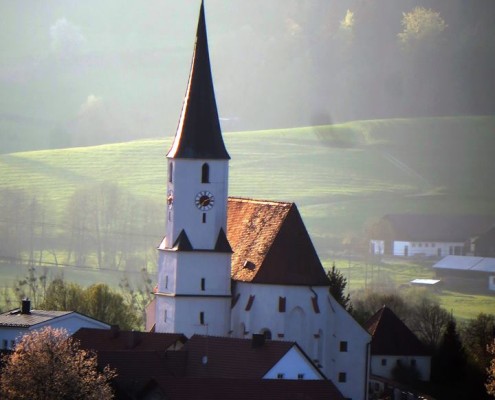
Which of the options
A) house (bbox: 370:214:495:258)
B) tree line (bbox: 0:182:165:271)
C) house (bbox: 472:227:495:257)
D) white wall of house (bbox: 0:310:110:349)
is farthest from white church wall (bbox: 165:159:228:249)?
house (bbox: 370:214:495:258)

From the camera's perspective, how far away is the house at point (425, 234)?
131m

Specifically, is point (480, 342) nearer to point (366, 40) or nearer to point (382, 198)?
point (382, 198)

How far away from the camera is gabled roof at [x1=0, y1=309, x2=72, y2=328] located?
89.1 meters

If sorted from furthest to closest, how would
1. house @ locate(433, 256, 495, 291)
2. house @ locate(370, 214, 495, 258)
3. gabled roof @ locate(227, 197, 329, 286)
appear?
house @ locate(370, 214, 495, 258) → house @ locate(433, 256, 495, 291) → gabled roof @ locate(227, 197, 329, 286)

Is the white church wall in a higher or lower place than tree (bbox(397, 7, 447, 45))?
lower

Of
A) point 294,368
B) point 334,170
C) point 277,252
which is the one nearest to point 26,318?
point 277,252

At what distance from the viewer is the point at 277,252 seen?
Answer: 84.8m

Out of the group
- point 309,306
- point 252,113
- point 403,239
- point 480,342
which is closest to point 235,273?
point 309,306

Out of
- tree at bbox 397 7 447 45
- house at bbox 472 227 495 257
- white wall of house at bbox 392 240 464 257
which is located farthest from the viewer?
tree at bbox 397 7 447 45

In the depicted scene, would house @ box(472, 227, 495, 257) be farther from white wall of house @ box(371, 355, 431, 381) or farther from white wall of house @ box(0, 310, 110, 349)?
white wall of house @ box(0, 310, 110, 349)

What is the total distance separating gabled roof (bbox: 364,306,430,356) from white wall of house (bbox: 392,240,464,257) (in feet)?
110

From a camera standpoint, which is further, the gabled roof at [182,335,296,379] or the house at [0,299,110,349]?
the house at [0,299,110,349]

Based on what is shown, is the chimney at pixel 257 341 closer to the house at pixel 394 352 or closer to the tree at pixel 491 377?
the tree at pixel 491 377

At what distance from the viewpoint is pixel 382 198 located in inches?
5704
